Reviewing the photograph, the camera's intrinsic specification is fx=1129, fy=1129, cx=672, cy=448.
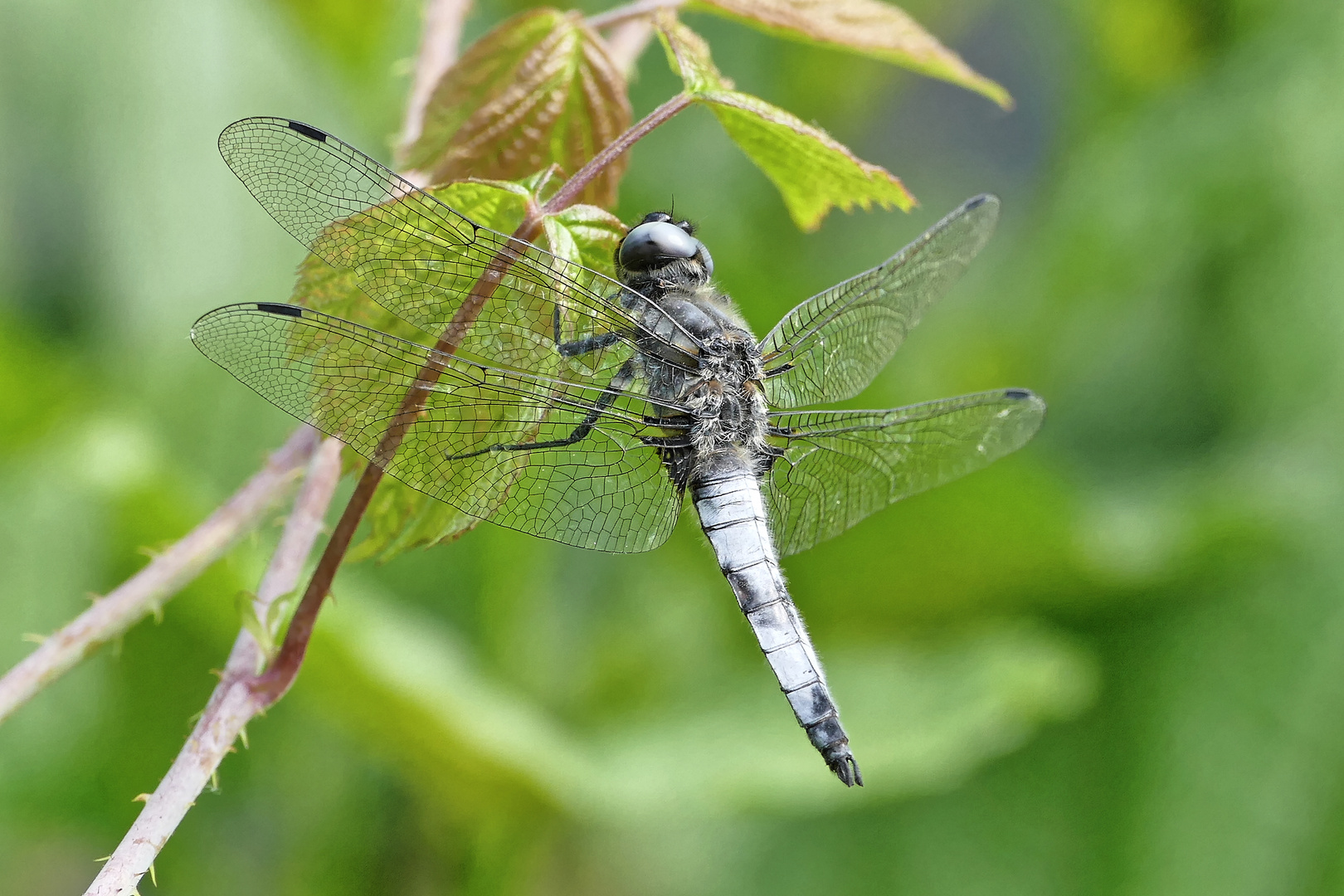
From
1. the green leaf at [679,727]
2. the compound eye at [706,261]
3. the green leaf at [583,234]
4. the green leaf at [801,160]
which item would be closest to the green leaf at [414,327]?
the green leaf at [583,234]

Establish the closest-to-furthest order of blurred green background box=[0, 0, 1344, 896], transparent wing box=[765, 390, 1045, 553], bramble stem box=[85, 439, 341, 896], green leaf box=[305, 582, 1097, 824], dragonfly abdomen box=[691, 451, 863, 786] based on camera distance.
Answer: bramble stem box=[85, 439, 341, 896] → dragonfly abdomen box=[691, 451, 863, 786] → transparent wing box=[765, 390, 1045, 553] → green leaf box=[305, 582, 1097, 824] → blurred green background box=[0, 0, 1344, 896]

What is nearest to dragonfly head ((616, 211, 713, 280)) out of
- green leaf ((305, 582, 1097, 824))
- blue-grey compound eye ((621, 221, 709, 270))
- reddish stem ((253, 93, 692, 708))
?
blue-grey compound eye ((621, 221, 709, 270))

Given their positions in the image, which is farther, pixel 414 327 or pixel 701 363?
pixel 701 363

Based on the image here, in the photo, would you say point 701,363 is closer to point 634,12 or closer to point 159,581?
point 634,12

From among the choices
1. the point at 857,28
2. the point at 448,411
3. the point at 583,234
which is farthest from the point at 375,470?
the point at 857,28

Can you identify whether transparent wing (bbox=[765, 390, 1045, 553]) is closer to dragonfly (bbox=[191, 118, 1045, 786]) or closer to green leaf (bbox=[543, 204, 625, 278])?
dragonfly (bbox=[191, 118, 1045, 786])

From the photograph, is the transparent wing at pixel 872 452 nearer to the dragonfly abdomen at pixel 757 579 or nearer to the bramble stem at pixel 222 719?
the dragonfly abdomen at pixel 757 579
